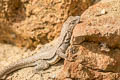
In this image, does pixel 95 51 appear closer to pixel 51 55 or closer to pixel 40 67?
pixel 51 55

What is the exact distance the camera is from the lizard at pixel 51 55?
612 centimetres

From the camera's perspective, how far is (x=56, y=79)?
590 centimetres

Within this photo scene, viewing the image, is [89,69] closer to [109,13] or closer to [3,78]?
[109,13]

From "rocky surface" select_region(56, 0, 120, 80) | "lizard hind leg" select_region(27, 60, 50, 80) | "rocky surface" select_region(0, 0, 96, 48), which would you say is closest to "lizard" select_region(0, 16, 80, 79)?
"lizard hind leg" select_region(27, 60, 50, 80)

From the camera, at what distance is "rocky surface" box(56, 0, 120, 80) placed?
509 cm

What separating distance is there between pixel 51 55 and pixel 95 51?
153 cm

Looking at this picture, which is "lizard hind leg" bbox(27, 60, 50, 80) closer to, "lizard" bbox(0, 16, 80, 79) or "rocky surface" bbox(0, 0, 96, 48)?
"lizard" bbox(0, 16, 80, 79)

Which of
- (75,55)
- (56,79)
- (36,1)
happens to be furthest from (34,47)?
(75,55)

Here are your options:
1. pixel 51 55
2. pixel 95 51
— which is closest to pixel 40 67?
pixel 51 55

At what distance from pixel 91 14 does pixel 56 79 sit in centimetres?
168

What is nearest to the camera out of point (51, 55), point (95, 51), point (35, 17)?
point (95, 51)

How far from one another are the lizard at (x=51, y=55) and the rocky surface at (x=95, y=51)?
64 cm

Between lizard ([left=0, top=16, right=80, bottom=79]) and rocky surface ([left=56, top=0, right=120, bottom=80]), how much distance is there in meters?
0.64

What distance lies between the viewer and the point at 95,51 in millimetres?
5285
